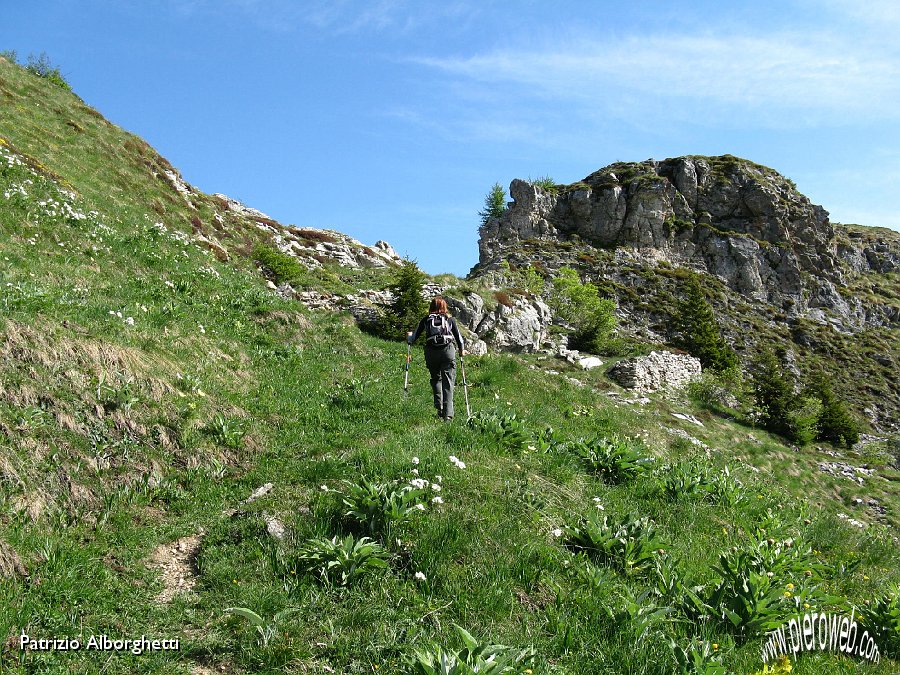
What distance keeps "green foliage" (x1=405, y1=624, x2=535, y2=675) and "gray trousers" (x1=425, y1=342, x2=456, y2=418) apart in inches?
268

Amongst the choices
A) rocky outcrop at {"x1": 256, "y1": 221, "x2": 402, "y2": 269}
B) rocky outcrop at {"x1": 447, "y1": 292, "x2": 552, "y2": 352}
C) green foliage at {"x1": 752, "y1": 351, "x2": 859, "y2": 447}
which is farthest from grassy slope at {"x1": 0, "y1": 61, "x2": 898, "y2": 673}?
green foliage at {"x1": 752, "y1": 351, "x2": 859, "y2": 447}

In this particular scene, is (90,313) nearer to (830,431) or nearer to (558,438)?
(558,438)

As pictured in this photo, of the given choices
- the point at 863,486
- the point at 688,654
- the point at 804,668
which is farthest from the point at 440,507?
the point at 863,486

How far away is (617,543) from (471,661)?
298cm

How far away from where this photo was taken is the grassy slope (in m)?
4.57

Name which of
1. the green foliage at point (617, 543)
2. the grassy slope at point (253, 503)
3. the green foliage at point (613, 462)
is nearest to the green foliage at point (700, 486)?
the grassy slope at point (253, 503)

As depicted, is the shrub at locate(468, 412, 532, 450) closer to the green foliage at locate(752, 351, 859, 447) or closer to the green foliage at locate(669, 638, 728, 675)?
the green foliage at locate(669, 638, 728, 675)

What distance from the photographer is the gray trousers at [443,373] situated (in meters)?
11.0

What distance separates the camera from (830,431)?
128 feet

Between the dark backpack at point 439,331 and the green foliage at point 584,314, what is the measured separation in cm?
3088

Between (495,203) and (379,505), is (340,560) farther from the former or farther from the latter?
(495,203)

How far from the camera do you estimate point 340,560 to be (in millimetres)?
5285

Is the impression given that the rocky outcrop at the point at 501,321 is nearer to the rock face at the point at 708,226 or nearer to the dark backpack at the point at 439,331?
the dark backpack at the point at 439,331

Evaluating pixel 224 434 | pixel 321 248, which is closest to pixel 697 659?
pixel 224 434
